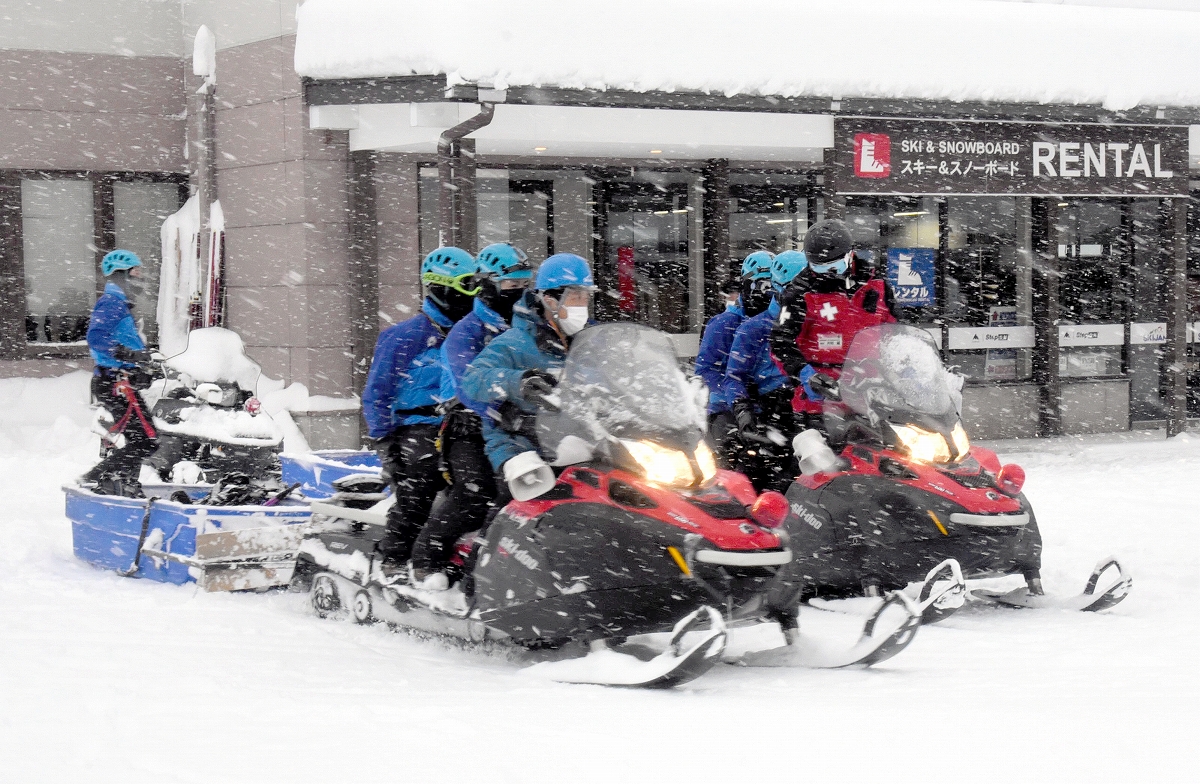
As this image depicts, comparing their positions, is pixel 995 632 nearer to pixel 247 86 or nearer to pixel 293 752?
pixel 293 752

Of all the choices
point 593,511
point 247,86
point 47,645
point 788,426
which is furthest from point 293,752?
point 247,86

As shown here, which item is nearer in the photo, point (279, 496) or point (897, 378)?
point (897, 378)

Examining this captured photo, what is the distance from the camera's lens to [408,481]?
19.1 feet

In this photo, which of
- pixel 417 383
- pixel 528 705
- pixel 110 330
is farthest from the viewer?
pixel 110 330

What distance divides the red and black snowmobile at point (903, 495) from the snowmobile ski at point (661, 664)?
4.70ft

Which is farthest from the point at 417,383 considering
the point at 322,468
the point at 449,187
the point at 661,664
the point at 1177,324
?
the point at 1177,324

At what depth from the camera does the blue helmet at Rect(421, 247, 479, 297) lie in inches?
233

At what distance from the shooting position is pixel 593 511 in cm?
469

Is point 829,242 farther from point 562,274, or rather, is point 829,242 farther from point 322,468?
point 322,468

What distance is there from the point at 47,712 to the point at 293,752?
3.25 ft

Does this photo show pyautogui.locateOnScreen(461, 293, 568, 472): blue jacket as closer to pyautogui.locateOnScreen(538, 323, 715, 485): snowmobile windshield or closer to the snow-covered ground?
pyautogui.locateOnScreen(538, 323, 715, 485): snowmobile windshield

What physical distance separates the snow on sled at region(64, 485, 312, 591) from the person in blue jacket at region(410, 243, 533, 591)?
1355 mm

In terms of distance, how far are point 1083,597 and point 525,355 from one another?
9.16ft

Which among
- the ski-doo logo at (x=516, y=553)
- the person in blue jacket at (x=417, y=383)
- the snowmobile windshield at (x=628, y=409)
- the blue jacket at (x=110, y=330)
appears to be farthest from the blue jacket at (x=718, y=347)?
the blue jacket at (x=110, y=330)
